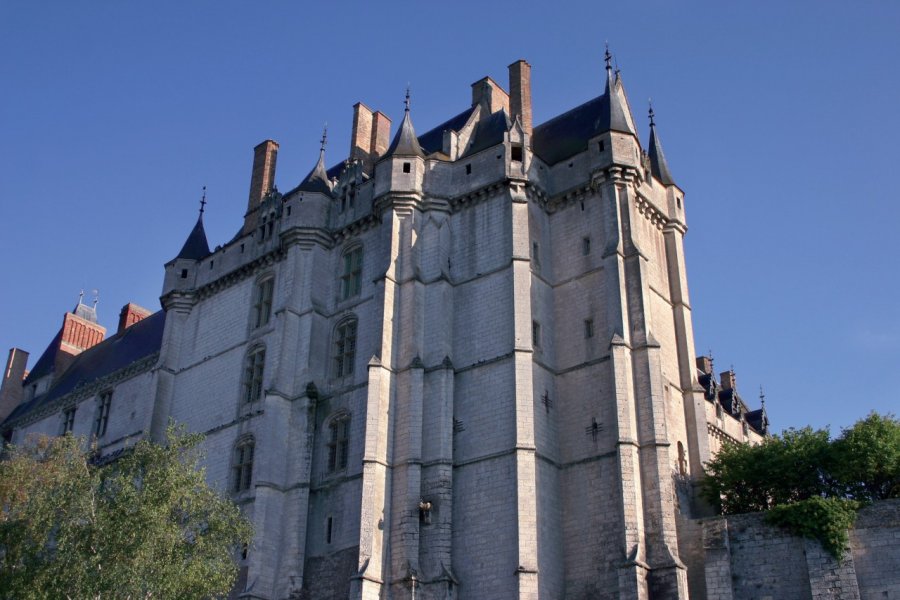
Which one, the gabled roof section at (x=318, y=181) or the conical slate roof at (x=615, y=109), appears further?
the gabled roof section at (x=318, y=181)

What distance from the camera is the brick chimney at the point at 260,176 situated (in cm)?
4025

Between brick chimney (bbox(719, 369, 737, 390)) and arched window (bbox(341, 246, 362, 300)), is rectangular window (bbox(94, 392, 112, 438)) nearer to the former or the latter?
arched window (bbox(341, 246, 362, 300))

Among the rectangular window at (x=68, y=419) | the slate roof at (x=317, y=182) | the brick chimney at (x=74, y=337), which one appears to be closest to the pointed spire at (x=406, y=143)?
the slate roof at (x=317, y=182)

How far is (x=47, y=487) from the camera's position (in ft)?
82.0

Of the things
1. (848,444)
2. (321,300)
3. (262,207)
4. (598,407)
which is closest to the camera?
(848,444)

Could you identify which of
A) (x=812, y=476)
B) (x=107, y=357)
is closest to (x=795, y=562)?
(x=812, y=476)

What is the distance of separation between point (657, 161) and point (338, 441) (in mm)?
14007

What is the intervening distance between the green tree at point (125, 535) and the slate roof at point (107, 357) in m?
17.9

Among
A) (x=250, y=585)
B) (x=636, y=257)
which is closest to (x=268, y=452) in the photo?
(x=250, y=585)

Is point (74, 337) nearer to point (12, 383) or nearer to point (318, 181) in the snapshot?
point (12, 383)

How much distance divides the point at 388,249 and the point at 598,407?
8.02 m

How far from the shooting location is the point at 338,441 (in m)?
31.4

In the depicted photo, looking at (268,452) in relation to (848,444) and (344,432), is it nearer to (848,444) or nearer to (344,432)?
(344,432)

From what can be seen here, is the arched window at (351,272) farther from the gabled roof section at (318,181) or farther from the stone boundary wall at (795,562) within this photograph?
the stone boundary wall at (795,562)
